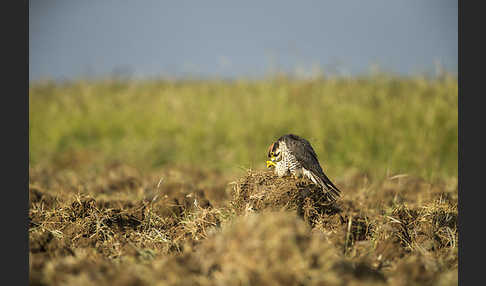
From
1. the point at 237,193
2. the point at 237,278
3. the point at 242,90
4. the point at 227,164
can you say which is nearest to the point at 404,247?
the point at 237,193

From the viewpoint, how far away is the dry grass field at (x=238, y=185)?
1756 millimetres

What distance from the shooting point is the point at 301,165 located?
9.21 feet

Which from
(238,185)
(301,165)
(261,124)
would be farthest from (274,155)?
(261,124)

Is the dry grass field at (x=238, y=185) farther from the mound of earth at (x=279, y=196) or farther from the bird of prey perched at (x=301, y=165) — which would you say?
the bird of prey perched at (x=301, y=165)

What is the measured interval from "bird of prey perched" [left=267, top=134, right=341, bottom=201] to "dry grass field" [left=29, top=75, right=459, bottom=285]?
0.46 ft

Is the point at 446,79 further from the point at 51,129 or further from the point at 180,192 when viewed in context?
the point at 51,129

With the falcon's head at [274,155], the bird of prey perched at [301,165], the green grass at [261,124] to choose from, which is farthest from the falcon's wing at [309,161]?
the green grass at [261,124]

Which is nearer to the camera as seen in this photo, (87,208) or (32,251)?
(32,251)

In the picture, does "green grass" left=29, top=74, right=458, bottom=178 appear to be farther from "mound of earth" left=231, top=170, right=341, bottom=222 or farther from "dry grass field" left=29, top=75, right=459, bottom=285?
"mound of earth" left=231, top=170, right=341, bottom=222

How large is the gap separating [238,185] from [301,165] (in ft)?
1.56

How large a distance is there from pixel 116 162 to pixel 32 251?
4699 millimetres

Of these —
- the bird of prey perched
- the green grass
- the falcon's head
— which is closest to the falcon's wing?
the bird of prey perched

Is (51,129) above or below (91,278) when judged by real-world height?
above

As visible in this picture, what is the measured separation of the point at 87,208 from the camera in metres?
2.87
